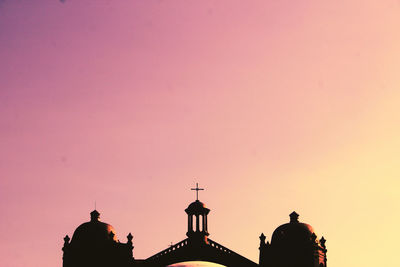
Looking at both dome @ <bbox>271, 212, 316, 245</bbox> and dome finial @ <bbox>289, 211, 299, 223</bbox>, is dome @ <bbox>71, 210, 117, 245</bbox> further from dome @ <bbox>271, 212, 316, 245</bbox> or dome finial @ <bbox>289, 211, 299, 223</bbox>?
dome finial @ <bbox>289, 211, 299, 223</bbox>

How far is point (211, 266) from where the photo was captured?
143 feet

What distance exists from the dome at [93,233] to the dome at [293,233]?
43.8 ft

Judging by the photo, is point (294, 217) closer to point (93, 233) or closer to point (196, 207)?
point (196, 207)

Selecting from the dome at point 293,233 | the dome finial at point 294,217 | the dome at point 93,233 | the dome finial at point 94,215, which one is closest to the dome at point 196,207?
the dome at point 293,233

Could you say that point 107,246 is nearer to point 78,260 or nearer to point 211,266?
point 78,260

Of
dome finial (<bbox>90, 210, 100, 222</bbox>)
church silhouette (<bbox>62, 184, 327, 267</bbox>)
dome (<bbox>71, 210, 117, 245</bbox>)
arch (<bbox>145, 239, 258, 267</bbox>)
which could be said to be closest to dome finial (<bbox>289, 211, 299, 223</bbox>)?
church silhouette (<bbox>62, 184, 327, 267</bbox>)

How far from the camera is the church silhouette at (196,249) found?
55906 mm

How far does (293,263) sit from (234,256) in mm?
4957

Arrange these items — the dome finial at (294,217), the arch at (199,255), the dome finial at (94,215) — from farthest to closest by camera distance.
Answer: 1. the dome finial at (94,215)
2. the dome finial at (294,217)
3. the arch at (199,255)

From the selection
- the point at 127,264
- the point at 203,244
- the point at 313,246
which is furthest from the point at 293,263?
the point at 127,264

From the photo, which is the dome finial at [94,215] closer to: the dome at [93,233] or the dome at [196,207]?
the dome at [93,233]

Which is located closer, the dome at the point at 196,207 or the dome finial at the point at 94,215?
the dome at the point at 196,207

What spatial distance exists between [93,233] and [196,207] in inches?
336

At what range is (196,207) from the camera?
2270 inches
